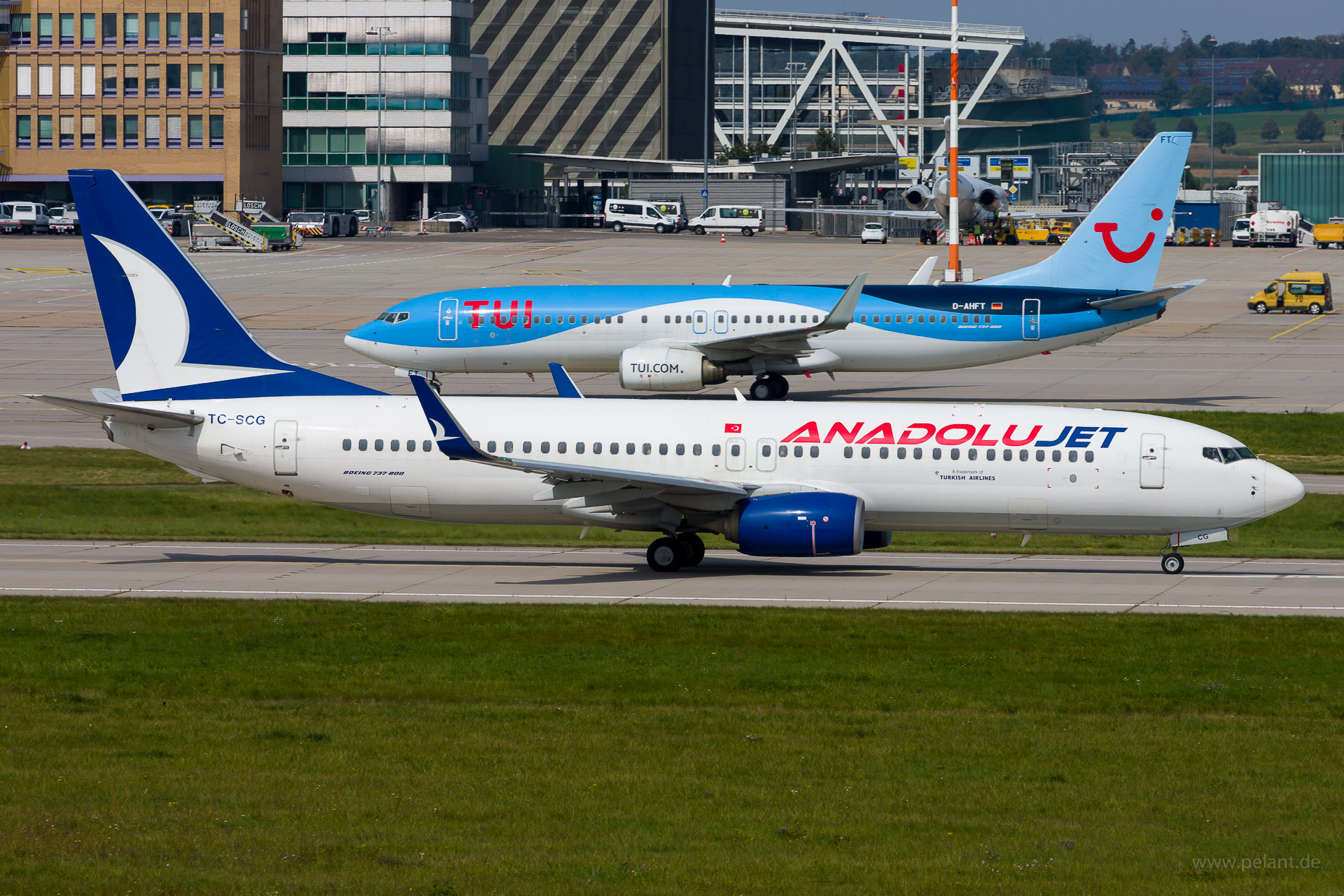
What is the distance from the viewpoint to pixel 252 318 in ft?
280

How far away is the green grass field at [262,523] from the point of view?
40.2m

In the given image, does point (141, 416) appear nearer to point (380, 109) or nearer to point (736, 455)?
point (736, 455)

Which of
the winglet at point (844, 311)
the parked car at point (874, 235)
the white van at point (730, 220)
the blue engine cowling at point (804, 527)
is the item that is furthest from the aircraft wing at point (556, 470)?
the white van at point (730, 220)

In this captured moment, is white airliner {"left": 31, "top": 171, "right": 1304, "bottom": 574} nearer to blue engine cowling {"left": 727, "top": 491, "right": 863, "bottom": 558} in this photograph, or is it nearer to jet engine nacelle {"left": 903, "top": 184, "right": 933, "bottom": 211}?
blue engine cowling {"left": 727, "top": 491, "right": 863, "bottom": 558}

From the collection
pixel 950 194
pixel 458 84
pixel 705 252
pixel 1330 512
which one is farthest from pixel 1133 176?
pixel 458 84

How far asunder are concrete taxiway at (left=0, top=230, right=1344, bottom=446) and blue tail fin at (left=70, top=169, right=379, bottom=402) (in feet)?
39.5

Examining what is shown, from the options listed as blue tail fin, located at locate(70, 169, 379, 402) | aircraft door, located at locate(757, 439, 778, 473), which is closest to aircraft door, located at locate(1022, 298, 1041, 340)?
aircraft door, located at locate(757, 439, 778, 473)

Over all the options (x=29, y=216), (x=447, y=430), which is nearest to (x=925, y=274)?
(x=447, y=430)

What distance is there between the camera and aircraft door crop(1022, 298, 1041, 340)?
5791 centimetres

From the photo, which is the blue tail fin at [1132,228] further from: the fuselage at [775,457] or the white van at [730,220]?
the white van at [730,220]

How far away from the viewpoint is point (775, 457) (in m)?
34.8

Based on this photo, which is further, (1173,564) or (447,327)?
(447,327)

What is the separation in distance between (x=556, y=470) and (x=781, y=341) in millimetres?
26445
